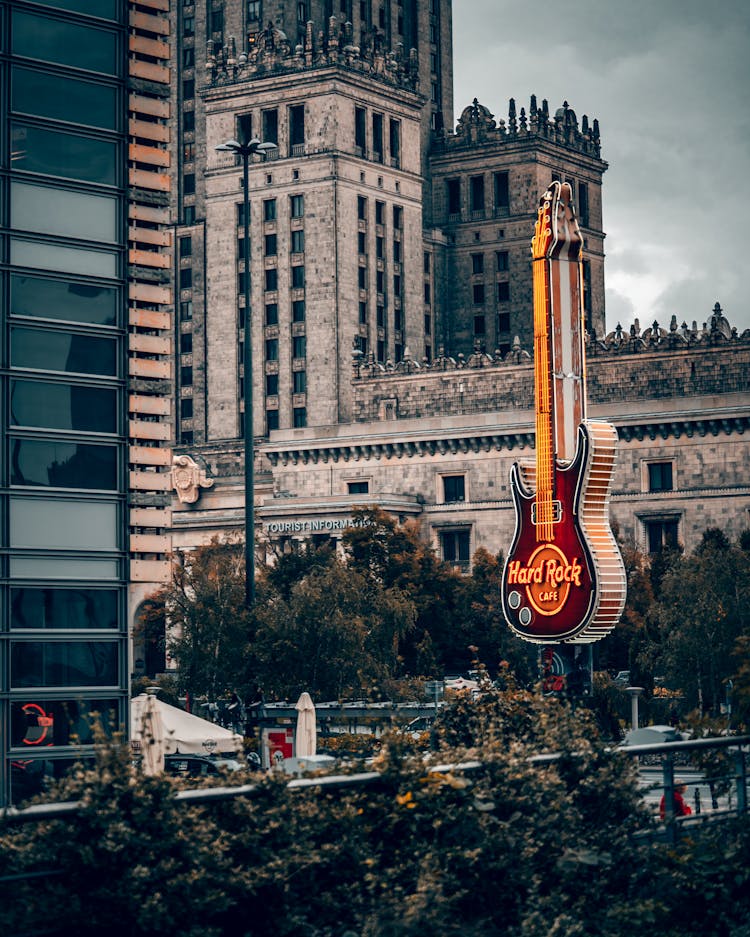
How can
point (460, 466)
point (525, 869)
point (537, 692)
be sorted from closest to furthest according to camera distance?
1. point (525, 869)
2. point (537, 692)
3. point (460, 466)

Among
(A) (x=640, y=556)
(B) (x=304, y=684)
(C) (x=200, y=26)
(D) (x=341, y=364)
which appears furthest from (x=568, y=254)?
(C) (x=200, y=26)

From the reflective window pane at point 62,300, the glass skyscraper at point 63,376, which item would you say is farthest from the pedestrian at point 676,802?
the reflective window pane at point 62,300

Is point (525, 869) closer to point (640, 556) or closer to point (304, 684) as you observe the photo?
point (304, 684)

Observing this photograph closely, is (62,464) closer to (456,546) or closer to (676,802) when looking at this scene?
(676,802)

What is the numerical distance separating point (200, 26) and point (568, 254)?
348 ft

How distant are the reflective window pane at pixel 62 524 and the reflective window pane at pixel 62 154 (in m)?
6.11

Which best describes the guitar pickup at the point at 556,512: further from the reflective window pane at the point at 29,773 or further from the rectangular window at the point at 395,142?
the rectangular window at the point at 395,142

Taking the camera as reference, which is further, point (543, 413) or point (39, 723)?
point (543, 413)

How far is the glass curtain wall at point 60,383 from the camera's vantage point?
107 feet

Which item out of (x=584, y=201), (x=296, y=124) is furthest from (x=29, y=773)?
(x=584, y=201)

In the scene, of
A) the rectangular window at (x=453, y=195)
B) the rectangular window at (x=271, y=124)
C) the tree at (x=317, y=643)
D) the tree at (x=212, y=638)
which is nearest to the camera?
the tree at (x=212, y=638)

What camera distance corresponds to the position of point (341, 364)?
427 feet

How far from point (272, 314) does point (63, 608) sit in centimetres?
10238

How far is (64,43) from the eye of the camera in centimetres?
3394
